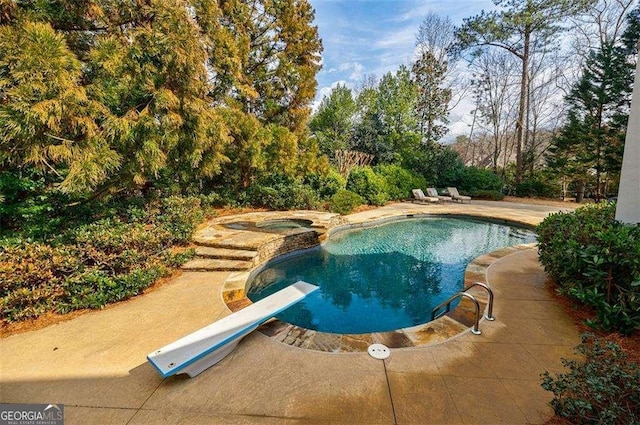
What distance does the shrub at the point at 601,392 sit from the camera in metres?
1.57

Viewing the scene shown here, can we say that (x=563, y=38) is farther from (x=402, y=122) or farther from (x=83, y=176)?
(x=83, y=176)

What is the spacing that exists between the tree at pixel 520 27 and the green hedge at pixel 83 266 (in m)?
17.7

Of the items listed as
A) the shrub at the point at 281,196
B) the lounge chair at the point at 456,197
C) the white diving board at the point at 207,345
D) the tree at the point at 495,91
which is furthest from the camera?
the tree at the point at 495,91

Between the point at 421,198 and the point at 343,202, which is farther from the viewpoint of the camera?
the point at 421,198

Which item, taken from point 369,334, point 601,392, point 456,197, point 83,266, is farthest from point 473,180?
point 83,266

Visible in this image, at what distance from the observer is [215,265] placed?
492 centimetres

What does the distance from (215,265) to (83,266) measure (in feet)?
6.08

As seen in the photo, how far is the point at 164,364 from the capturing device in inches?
87.6

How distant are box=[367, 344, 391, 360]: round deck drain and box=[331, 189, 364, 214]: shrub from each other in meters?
7.65

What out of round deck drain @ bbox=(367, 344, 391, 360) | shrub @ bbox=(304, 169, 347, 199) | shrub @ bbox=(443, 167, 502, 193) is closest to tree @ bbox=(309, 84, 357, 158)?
shrub @ bbox=(304, 169, 347, 199)

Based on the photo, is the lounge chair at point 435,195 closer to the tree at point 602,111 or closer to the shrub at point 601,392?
the tree at point 602,111

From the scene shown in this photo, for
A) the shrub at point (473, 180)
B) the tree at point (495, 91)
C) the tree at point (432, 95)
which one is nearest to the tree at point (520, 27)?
the shrub at point (473, 180)

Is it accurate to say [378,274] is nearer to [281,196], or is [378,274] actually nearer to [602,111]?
[281,196]

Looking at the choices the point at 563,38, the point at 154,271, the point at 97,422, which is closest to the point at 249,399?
the point at 97,422
